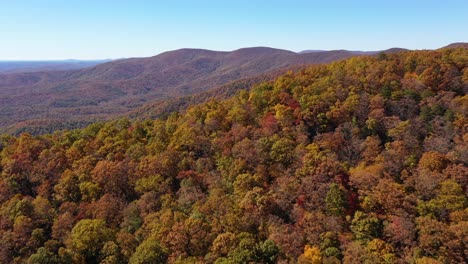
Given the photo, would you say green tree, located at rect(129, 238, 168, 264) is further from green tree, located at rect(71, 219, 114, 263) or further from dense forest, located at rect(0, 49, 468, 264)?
green tree, located at rect(71, 219, 114, 263)

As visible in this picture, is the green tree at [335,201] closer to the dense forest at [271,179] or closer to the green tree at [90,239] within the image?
the dense forest at [271,179]

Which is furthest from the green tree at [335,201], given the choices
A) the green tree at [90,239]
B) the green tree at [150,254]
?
the green tree at [90,239]

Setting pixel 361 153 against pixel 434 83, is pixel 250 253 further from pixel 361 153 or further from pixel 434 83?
pixel 434 83

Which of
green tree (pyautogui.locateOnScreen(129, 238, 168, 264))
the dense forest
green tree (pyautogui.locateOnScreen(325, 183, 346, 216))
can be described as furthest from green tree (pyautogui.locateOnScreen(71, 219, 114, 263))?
green tree (pyautogui.locateOnScreen(325, 183, 346, 216))

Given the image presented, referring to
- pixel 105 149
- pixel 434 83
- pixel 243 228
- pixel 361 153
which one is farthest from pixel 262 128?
pixel 434 83

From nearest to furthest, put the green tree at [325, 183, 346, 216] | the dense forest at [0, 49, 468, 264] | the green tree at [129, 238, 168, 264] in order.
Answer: the green tree at [129, 238, 168, 264], the dense forest at [0, 49, 468, 264], the green tree at [325, 183, 346, 216]

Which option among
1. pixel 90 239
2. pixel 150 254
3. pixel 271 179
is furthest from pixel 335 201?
pixel 90 239

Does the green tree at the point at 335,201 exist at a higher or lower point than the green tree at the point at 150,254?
higher

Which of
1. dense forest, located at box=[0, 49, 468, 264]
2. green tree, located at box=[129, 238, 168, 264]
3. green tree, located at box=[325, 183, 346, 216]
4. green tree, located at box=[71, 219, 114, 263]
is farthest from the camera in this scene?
green tree, located at box=[71, 219, 114, 263]
